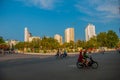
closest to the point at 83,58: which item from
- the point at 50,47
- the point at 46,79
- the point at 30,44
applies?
the point at 46,79

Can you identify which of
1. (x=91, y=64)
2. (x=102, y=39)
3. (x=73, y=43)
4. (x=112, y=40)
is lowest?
(x=91, y=64)

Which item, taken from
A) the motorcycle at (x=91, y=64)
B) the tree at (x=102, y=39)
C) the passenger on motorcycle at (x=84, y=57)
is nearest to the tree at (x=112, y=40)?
the tree at (x=102, y=39)

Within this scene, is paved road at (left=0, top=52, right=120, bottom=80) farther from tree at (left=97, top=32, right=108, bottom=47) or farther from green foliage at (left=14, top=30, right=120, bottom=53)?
tree at (left=97, top=32, right=108, bottom=47)

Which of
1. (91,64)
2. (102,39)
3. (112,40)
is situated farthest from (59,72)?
(112,40)

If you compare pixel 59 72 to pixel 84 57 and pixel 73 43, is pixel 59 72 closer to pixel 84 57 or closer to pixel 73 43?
pixel 84 57

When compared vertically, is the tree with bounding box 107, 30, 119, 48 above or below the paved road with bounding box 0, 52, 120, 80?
above

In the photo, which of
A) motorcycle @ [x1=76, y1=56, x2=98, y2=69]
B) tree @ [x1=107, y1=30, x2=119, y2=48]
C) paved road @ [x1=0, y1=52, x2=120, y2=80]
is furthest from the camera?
tree @ [x1=107, y1=30, x2=119, y2=48]

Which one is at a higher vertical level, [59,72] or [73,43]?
[73,43]

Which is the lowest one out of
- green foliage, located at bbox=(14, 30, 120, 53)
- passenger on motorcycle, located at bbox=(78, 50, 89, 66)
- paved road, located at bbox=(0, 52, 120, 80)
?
paved road, located at bbox=(0, 52, 120, 80)

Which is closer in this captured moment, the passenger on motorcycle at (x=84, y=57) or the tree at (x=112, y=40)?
the passenger on motorcycle at (x=84, y=57)

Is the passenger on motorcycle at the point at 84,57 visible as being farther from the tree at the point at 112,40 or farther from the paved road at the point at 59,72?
the tree at the point at 112,40

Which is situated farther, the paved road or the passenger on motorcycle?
the passenger on motorcycle

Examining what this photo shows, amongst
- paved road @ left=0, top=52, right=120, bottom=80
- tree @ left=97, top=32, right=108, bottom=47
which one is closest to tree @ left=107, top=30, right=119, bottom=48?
tree @ left=97, top=32, right=108, bottom=47

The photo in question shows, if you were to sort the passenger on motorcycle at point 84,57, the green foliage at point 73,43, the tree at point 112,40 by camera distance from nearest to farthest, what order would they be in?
the passenger on motorcycle at point 84,57, the green foliage at point 73,43, the tree at point 112,40
